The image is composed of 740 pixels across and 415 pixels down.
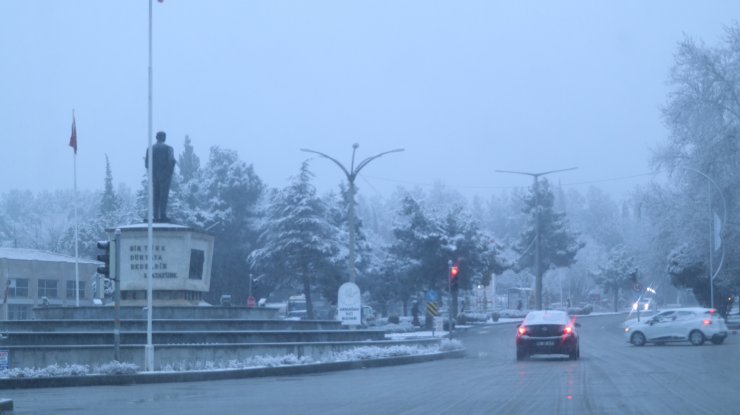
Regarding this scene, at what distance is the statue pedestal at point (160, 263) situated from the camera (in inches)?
1135

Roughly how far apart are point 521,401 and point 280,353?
11293 millimetres

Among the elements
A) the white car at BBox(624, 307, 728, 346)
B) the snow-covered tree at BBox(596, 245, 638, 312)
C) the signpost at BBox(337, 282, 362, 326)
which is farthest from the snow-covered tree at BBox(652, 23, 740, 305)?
the snow-covered tree at BBox(596, 245, 638, 312)

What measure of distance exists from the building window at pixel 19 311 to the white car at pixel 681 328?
33.1 metres

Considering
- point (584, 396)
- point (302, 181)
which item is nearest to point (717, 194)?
point (302, 181)

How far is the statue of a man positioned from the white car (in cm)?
1951

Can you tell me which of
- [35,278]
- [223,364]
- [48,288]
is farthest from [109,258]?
[48,288]

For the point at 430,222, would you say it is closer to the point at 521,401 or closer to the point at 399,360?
the point at 399,360

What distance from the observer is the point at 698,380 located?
19875 mm

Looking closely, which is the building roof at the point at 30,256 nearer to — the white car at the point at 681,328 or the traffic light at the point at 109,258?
the traffic light at the point at 109,258

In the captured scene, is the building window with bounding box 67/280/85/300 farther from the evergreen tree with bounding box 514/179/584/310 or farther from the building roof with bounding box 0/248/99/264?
the evergreen tree with bounding box 514/179/584/310

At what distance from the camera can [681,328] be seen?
3778cm

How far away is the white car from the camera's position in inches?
→ 1469

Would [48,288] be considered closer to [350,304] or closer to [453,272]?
[453,272]

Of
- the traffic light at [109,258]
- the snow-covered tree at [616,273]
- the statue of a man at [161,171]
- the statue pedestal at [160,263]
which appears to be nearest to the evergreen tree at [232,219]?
the statue of a man at [161,171]
